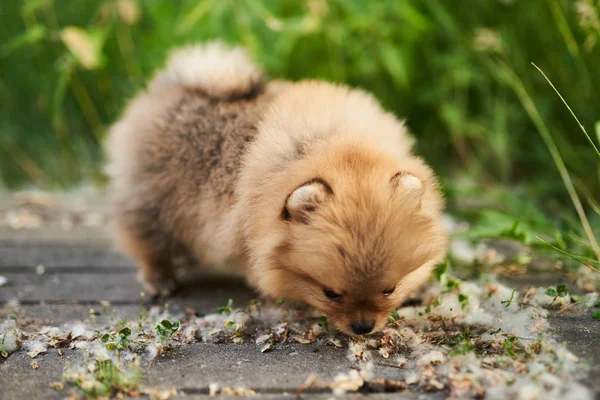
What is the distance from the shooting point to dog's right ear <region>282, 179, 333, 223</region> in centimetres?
215

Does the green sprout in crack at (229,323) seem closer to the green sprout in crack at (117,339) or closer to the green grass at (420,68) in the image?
the green sprout in crack at (117,339)

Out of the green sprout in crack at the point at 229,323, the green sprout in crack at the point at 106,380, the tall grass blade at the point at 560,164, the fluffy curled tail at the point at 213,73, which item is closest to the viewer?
the green sprout in crack at the point at 106,380

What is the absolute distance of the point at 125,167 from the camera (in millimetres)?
3090

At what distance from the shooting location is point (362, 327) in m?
2.20

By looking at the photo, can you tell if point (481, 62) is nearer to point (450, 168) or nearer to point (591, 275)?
point (450, 168)

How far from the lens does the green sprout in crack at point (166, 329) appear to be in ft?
7.57

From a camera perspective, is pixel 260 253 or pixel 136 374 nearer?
pixel 136 374

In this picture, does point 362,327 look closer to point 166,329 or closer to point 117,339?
point 166,329

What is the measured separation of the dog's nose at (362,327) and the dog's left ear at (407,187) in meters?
0.51

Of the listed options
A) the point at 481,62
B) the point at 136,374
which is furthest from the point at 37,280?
the point at 481,62

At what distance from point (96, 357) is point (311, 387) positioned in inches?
35.9

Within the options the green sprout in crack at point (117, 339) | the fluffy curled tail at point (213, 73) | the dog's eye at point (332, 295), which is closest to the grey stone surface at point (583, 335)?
the dog's eye at point (332, 295)

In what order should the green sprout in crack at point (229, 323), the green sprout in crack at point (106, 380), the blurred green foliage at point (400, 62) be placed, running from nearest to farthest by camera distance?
the green sprout in crack at point (106, 380) < the green sprout in crack at point (229, 323) < the blurred green foliage at point (400, 62)

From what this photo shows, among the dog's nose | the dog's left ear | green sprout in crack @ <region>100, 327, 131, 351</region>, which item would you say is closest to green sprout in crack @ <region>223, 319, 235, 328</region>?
green sprout in crack @ <region>100, 327, 131, 351</region>
